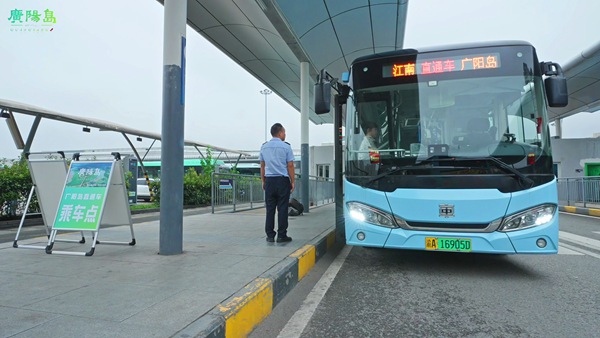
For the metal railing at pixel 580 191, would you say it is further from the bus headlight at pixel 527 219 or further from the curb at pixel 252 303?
the curb at pixel 252 303

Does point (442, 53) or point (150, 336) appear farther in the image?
point (442, 53)

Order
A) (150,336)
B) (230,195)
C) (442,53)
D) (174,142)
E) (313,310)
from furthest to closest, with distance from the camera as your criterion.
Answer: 1. (230,195)
2. (442,53)
3. (174,142)
4. (313,310)
5. (150,336)

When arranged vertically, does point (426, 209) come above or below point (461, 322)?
above

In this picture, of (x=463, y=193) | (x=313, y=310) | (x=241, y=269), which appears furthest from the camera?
(x=463, y=193)

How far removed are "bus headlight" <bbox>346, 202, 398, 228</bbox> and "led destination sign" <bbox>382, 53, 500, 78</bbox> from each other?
1972 mm

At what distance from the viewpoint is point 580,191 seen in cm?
1656

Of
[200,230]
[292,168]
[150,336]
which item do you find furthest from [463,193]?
[200,230]

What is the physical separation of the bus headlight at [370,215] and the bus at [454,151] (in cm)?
1

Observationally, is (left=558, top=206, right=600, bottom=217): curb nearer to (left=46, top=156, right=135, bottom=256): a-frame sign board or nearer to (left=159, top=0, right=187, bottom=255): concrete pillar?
(left=159, top=0, right=187, bottom=255): concrete pillar

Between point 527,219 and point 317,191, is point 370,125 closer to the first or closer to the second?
point 527,219

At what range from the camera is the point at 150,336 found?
2.40 m

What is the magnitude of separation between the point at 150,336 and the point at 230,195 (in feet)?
30.2

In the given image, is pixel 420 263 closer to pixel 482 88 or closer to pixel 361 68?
pixel 482 88

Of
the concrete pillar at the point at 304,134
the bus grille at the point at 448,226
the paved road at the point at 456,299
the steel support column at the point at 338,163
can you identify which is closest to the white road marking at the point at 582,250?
the paved road at the point at 456,299
